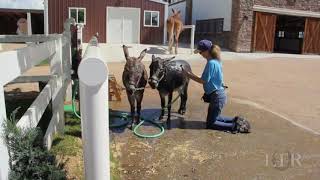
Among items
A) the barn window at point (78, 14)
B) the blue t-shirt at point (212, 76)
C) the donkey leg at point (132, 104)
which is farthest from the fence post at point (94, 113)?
the barn window at point (78, 14)

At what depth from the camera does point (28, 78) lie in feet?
29.8

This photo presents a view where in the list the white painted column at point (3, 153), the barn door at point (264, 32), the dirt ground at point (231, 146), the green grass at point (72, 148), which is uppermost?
the barn door at point (264, 32)

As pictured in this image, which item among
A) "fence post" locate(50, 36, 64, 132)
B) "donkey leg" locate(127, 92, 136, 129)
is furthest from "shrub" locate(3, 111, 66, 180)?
"donkey leg" locate(127, 92, 136, 129)

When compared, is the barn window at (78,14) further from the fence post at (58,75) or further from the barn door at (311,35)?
the fence post at (58,75)

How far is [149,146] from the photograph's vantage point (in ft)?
22.0

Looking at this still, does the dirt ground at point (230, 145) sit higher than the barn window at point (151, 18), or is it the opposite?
the barn window at point (151, 18)

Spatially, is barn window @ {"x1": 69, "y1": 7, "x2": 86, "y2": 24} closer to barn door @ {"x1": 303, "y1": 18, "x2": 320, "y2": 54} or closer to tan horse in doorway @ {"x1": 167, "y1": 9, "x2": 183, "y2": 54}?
tan horse in doorway @ {"x1": 167, "y1": 9, "x2": 183, "y2": 54}

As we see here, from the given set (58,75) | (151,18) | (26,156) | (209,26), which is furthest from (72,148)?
(209,26)

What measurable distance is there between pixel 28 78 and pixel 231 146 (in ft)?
A: 15.1

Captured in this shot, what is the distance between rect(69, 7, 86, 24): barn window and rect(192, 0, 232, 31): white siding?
9.70 meters

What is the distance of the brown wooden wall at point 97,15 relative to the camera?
28719 millimetres

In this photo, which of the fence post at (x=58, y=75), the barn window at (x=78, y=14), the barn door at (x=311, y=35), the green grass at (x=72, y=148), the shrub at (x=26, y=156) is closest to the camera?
the shrub at (x=26, y=156)

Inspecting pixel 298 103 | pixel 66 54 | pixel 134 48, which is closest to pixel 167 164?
pixel 66 54

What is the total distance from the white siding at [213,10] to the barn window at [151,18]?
15.4 feet
